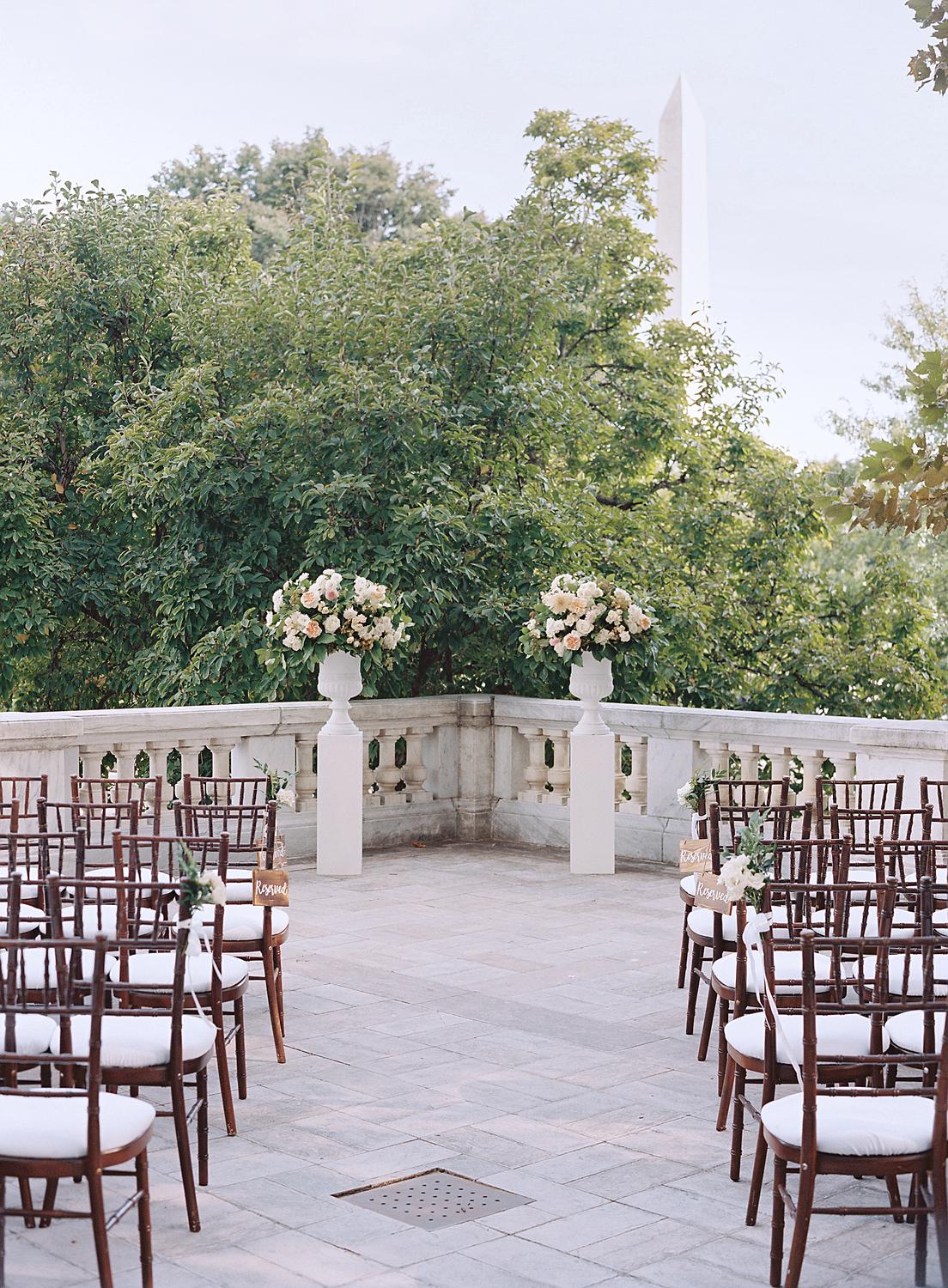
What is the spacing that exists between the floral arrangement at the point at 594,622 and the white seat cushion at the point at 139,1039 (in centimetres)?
628

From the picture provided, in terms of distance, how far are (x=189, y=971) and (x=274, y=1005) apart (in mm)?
1057

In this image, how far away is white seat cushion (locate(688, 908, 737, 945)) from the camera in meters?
6.94

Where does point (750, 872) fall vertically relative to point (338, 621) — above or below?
below

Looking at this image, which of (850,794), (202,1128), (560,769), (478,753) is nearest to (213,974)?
(202,1128)

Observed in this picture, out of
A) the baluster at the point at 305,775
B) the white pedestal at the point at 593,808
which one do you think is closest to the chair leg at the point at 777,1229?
the white pedestal at the point at 593,808

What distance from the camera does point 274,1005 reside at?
22.0 feet

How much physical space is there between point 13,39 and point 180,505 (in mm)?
18558

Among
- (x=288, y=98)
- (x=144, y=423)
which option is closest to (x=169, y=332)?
(x=144, y=423)

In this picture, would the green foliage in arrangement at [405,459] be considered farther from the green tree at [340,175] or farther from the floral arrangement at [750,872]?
the green tree at [340,175]

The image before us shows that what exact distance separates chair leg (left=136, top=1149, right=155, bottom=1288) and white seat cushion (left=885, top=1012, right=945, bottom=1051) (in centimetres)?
247

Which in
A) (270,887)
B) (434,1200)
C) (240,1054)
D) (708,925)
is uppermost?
(270,887)

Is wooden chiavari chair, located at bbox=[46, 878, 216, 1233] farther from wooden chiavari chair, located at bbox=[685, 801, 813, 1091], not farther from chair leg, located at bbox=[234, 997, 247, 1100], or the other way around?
wooden chiavari chair, located at bbox=[685, 801, 813, 1091]

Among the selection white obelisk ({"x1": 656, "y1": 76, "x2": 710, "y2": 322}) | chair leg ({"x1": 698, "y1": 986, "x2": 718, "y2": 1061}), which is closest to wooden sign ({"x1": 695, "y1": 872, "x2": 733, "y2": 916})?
chair leg ({"x1": 698, "y1": 986, "x2": 718, "y2": 1061})

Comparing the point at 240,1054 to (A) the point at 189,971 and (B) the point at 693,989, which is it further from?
(B) the point at 693,989
